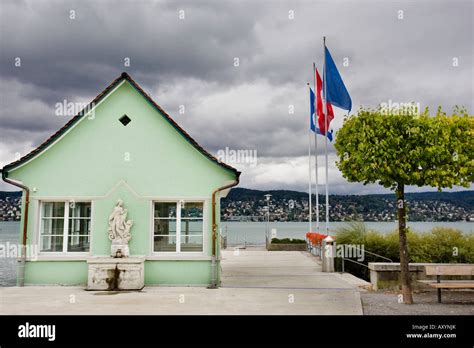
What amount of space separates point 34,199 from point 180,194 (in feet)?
15.0

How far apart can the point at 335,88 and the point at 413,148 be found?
27.9 ft

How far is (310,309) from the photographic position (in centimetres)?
1050

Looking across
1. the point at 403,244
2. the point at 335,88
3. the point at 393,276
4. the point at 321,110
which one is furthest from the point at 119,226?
the point at 321,110

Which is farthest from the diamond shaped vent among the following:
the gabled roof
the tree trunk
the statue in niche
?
the tree trunk

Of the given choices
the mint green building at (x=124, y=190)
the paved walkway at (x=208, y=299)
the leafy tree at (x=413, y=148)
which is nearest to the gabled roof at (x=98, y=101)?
the mint green building at (x=124, y=190)

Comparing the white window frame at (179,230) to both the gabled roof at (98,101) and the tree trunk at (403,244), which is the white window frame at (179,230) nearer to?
the gabled roof at (98,101)

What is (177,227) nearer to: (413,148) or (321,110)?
(413,148)

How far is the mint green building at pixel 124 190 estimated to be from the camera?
13.7 meters

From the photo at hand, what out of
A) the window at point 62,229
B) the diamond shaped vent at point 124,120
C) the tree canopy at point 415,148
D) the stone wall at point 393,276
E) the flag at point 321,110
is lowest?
the stone wall at point 393,276

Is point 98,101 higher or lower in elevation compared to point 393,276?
higher

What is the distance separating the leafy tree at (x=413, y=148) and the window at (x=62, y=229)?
862 cm

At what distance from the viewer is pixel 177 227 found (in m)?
13.8
